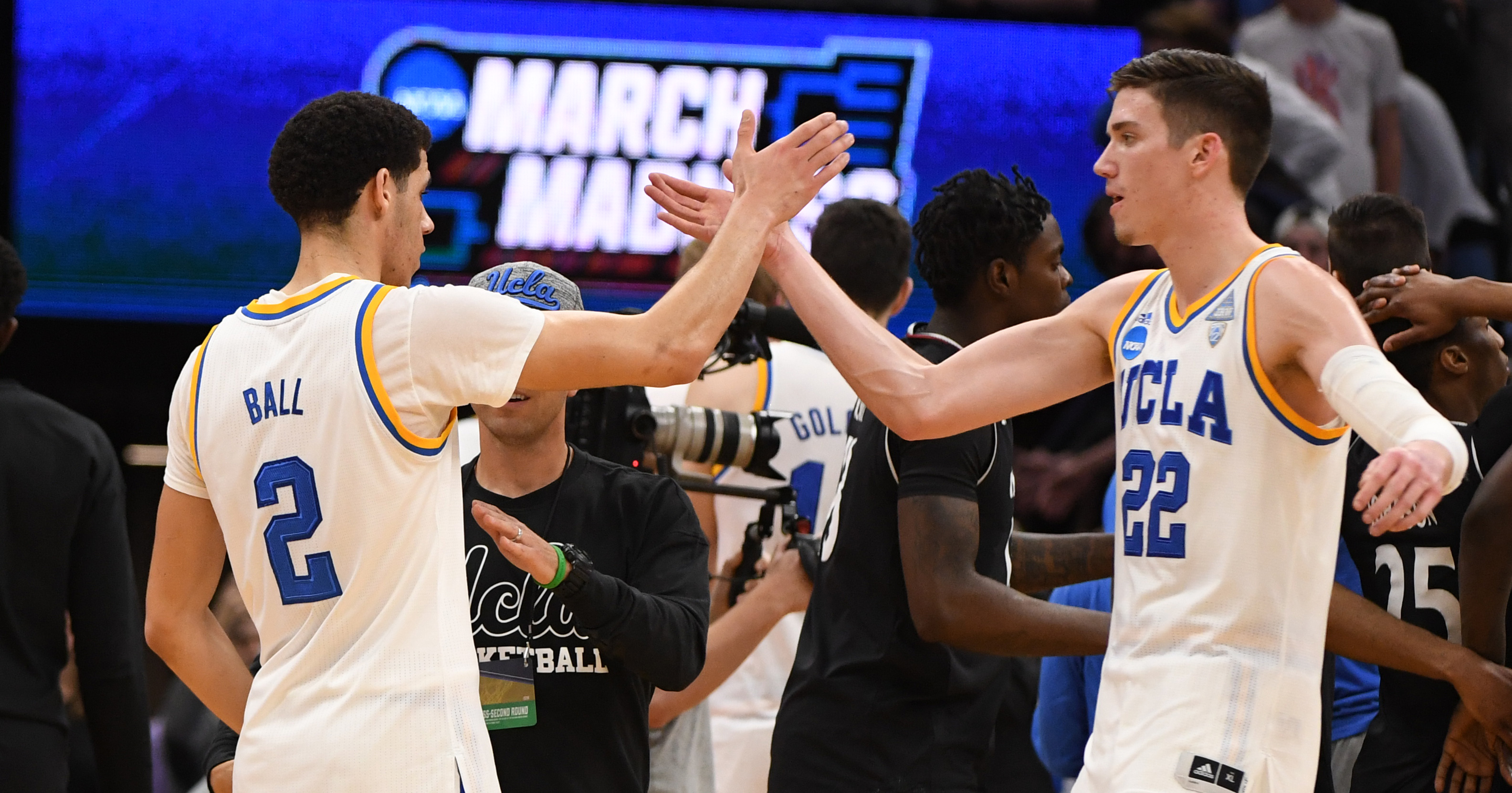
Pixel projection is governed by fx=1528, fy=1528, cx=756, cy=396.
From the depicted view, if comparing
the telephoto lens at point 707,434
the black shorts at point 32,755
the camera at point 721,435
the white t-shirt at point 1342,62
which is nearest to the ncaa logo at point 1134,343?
the camera at point 721,435

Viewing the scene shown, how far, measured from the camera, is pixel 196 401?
8.53ft

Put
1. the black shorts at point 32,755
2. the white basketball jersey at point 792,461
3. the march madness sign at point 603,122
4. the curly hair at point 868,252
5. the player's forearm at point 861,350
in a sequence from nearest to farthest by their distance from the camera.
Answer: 1. the player's forearm at point 861,350
2. the black shorts at point 32,755
3. the curly hair at point 868,252
4. the white basketball jersey at point 792,461
5. the march madness sign at point 603,122

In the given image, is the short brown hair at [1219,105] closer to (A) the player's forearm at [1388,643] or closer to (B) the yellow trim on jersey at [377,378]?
(A) the player's forearm at [1388,643]

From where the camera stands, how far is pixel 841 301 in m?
3.06

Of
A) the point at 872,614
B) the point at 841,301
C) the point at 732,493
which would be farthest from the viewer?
the point at 732,493

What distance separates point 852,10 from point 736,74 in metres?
0.69

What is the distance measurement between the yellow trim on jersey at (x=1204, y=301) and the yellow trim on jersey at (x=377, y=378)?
1329 millimetres

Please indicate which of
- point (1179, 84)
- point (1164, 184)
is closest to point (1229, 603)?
point (1164, 184)

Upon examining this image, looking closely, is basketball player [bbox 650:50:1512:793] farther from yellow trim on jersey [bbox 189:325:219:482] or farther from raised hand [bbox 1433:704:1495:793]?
yellow trim on jersey [bbox 189:325:219:482]

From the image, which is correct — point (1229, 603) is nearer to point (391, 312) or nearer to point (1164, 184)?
point (1164, 184)

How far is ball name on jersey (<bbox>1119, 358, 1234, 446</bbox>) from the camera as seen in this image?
8.46 ft

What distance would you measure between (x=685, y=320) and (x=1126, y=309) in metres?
0.90

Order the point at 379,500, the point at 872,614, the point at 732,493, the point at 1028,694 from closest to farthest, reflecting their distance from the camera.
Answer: the point at 379,500
the point at 872,614
the point at 732,493
the point at 1028,694

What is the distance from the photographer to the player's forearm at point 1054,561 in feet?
11.4
